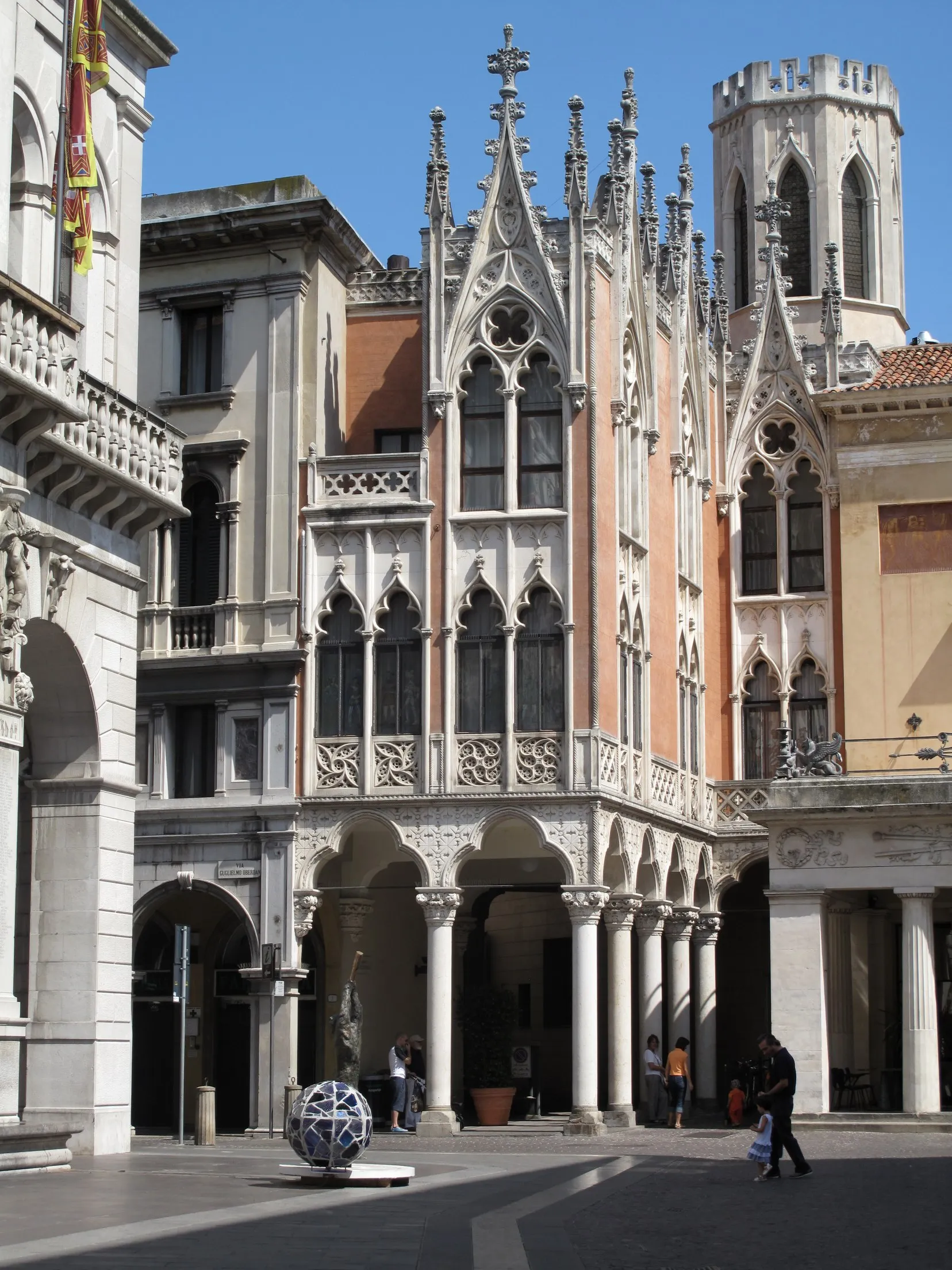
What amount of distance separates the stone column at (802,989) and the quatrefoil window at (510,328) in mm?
10933

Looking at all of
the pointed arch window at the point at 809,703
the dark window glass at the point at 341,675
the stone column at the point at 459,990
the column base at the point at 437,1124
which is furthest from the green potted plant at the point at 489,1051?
the pointed arch window at the point at 809,703

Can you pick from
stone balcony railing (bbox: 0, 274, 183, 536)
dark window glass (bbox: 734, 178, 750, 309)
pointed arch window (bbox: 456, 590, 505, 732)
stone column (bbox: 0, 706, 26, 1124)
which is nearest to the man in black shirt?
stone column (bbox: 0, 706, 26, 1124)

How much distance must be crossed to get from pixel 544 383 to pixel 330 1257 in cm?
2512

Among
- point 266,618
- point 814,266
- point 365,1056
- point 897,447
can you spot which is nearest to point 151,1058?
point 365,1056

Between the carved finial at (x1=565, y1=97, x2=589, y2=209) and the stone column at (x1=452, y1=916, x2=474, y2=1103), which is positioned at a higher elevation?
the carved finial at (x1=565, y1=97, x2=589, y2=209)

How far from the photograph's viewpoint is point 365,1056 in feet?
129

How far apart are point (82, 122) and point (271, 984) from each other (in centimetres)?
1758

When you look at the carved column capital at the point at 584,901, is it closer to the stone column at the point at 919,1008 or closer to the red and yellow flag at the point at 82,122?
the stone column at the point at 919,1008

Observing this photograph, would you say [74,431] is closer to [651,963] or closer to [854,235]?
[651,963]

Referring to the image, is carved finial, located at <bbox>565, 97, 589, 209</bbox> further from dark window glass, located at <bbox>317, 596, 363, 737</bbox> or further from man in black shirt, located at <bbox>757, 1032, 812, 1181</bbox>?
man in black shirt, located at <bbox>757, 1032, 812, 1181</bbox>

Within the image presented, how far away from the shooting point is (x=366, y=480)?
37.6 metres

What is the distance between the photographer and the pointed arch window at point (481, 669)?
36.2 metres

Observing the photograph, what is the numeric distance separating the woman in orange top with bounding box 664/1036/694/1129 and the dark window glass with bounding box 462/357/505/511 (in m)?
10.4

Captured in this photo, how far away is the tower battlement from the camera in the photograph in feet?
174
